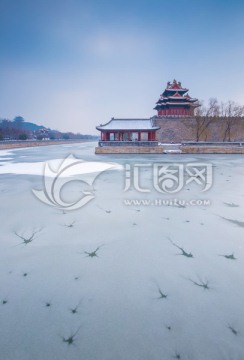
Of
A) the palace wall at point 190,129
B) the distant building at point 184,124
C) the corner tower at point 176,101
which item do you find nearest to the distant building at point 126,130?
the distant building at point 184,124

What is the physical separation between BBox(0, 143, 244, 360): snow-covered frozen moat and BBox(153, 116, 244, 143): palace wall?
24.3 metres

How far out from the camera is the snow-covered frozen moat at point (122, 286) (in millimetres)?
1715

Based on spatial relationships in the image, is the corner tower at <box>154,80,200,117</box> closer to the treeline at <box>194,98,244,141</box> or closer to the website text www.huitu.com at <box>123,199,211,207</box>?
the treeline at <box>194,98,244,141</box>

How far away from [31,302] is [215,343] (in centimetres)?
185

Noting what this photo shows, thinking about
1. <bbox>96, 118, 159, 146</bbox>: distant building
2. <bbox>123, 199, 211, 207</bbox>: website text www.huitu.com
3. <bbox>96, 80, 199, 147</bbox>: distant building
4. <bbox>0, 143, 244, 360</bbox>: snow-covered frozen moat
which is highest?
<bbox>96, 80, 199, 147</bbox>: distant building

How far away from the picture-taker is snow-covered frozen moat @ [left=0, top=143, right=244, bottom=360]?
1.71 metres

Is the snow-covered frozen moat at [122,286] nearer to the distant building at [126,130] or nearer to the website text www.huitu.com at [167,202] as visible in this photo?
the website text www.huitu.com at [167,202]

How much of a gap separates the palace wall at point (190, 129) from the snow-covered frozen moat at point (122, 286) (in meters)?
24.3

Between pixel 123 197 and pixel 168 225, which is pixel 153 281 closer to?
pixel 168 225

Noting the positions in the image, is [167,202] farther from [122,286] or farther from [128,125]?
[128,125]

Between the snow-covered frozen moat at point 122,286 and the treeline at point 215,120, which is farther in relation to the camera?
the treeline at point 215,120

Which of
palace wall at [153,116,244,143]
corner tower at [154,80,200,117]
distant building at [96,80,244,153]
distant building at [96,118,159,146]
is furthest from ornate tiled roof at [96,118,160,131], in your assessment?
corner tower at [154,80,200,117]

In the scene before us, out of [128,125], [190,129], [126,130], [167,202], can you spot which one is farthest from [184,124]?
[167,202]

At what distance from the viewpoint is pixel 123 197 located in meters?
5.95
